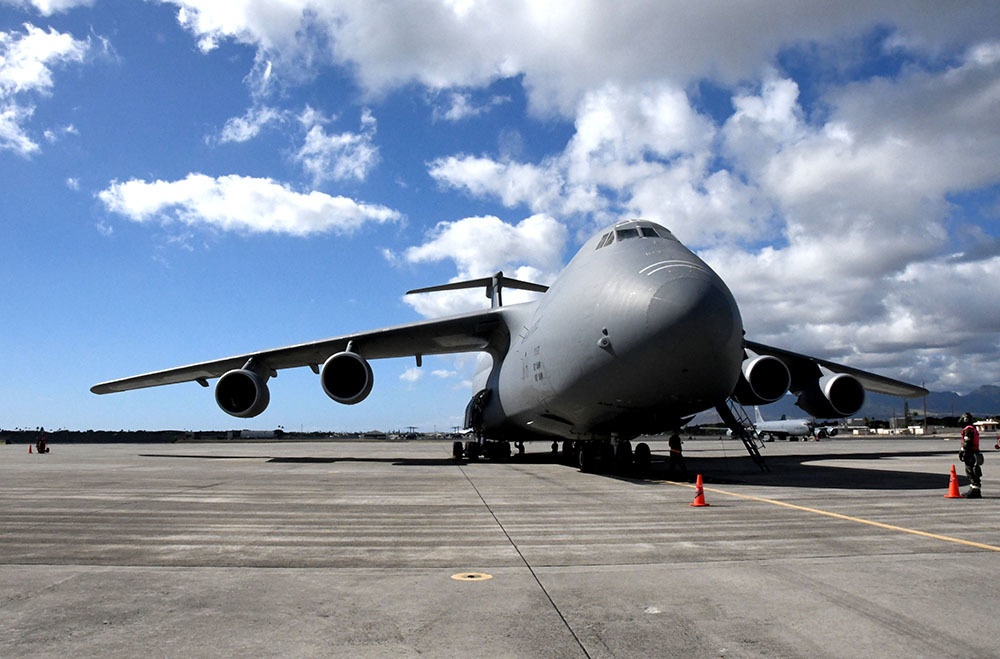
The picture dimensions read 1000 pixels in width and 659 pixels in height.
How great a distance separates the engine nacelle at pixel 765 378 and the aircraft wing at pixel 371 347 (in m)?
6.41

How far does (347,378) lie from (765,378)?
9.99m

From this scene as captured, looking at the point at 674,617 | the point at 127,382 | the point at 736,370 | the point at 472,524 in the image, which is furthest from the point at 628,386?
the point at 127,382

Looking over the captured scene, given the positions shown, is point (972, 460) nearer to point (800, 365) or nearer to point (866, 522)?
point (866, 522)

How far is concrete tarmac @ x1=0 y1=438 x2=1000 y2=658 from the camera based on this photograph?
3.57 meters

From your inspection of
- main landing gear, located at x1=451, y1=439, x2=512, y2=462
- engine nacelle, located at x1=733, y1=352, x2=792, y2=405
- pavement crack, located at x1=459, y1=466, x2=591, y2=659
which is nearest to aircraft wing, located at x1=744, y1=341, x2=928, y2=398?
engine nacelle, located at x1=733, y1=352, x2=792, y2=405

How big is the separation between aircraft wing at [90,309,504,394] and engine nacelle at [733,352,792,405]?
6.41 m

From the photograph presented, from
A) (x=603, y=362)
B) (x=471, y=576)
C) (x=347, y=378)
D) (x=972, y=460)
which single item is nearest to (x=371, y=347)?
(x=347, y=378)

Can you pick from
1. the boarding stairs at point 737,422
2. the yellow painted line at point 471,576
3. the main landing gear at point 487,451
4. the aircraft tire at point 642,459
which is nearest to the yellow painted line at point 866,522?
the boarding stairs at point 737,422

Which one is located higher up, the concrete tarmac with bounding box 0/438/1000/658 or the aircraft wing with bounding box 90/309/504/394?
the aircraft wing with bounding box 90/309/504/394

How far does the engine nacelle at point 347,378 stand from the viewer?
17719 mm

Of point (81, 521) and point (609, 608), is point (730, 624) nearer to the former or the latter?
point (609, 608)

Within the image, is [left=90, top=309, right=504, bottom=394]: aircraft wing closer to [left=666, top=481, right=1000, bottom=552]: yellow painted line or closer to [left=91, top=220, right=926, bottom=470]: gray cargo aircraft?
[left=91, top=220, right=926, bottom=470]: gray cargo aircraft

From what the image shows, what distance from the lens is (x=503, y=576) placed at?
16.8 ft

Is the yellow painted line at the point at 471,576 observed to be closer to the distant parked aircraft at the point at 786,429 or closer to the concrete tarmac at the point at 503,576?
the concrete tarmac at the point at 503,576
